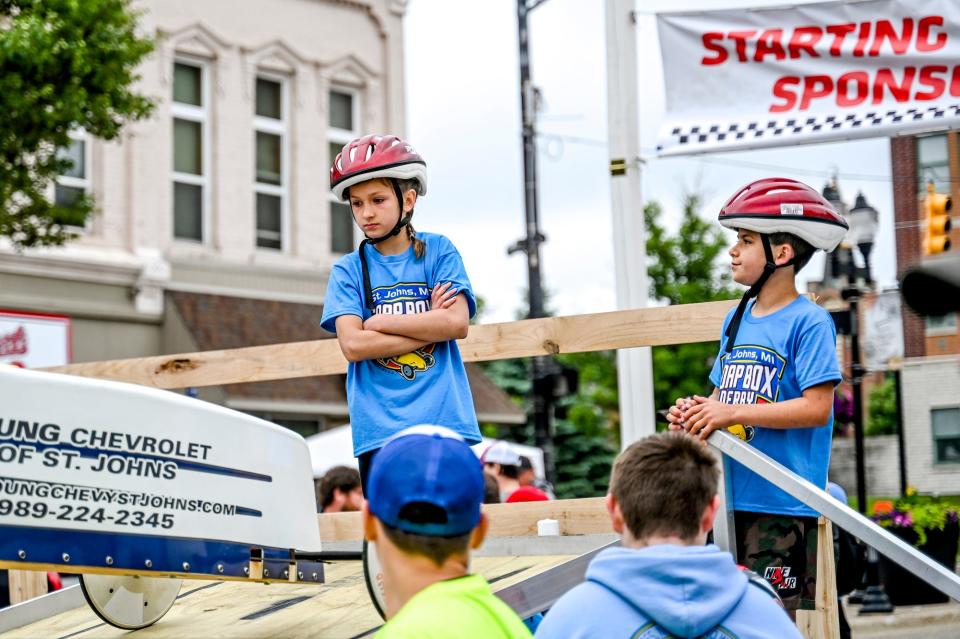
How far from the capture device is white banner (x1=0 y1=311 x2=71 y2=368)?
20.9m

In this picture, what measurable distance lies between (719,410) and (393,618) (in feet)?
6.38

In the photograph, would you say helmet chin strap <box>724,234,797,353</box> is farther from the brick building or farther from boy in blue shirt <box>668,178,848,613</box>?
the brick building

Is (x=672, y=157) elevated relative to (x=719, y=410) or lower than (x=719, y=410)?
elevated

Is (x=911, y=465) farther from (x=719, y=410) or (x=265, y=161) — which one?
(x=719, y=410)

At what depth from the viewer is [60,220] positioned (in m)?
17.5

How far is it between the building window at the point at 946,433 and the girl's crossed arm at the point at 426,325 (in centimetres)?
4804

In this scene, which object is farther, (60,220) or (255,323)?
(255,323)

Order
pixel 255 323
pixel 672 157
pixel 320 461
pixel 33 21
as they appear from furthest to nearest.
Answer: pixel 255 323 < pixel 320 461 < pixel 33 21 < pixel 672 157

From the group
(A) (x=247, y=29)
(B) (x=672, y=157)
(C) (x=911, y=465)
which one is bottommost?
(C) (x=911, y=465)

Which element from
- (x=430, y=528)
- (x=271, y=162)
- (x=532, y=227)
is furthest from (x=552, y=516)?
(x=271, y=162)

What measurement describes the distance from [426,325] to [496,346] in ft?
5.39

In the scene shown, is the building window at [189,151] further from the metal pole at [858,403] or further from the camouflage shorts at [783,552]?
the camouflage shorts at [783,552]

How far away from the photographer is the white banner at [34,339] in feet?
68.7

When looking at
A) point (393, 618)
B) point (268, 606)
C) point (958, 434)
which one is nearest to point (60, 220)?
point (268, 606)
